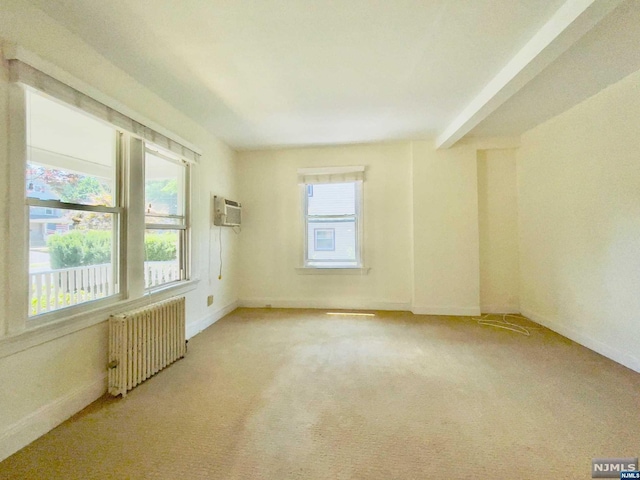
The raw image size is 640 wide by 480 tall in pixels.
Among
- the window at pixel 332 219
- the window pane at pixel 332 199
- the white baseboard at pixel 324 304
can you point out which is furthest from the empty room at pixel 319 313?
the window pane at pixel 332 199

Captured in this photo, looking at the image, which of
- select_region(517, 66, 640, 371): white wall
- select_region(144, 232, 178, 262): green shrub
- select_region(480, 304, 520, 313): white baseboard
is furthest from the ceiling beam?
select_region(144, 232, 178, 262): green shrub

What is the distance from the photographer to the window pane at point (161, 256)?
233 cm

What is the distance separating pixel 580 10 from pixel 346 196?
2859mm

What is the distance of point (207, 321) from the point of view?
10.4 ft

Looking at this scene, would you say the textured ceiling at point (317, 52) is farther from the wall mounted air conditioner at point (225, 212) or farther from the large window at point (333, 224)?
the large window at point (333, 224)

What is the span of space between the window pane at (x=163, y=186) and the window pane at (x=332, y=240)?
1.92 m

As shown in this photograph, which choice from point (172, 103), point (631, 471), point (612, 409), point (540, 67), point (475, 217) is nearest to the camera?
point (631, 471)

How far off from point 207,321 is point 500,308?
13.4 ft

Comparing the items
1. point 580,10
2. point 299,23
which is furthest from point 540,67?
point 299,23

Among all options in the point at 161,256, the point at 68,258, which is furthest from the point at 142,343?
the point at 161,256

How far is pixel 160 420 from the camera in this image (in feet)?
5.08

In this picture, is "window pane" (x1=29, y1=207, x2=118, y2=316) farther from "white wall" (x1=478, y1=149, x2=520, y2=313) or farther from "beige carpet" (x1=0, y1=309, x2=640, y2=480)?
"white wall" (x1=478, y1=149, x2=520, y2=313)

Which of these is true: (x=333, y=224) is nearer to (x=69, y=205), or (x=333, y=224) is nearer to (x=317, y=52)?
(x=317, y=52)

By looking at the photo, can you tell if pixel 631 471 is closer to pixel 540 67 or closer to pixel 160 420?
pixel 540 67
